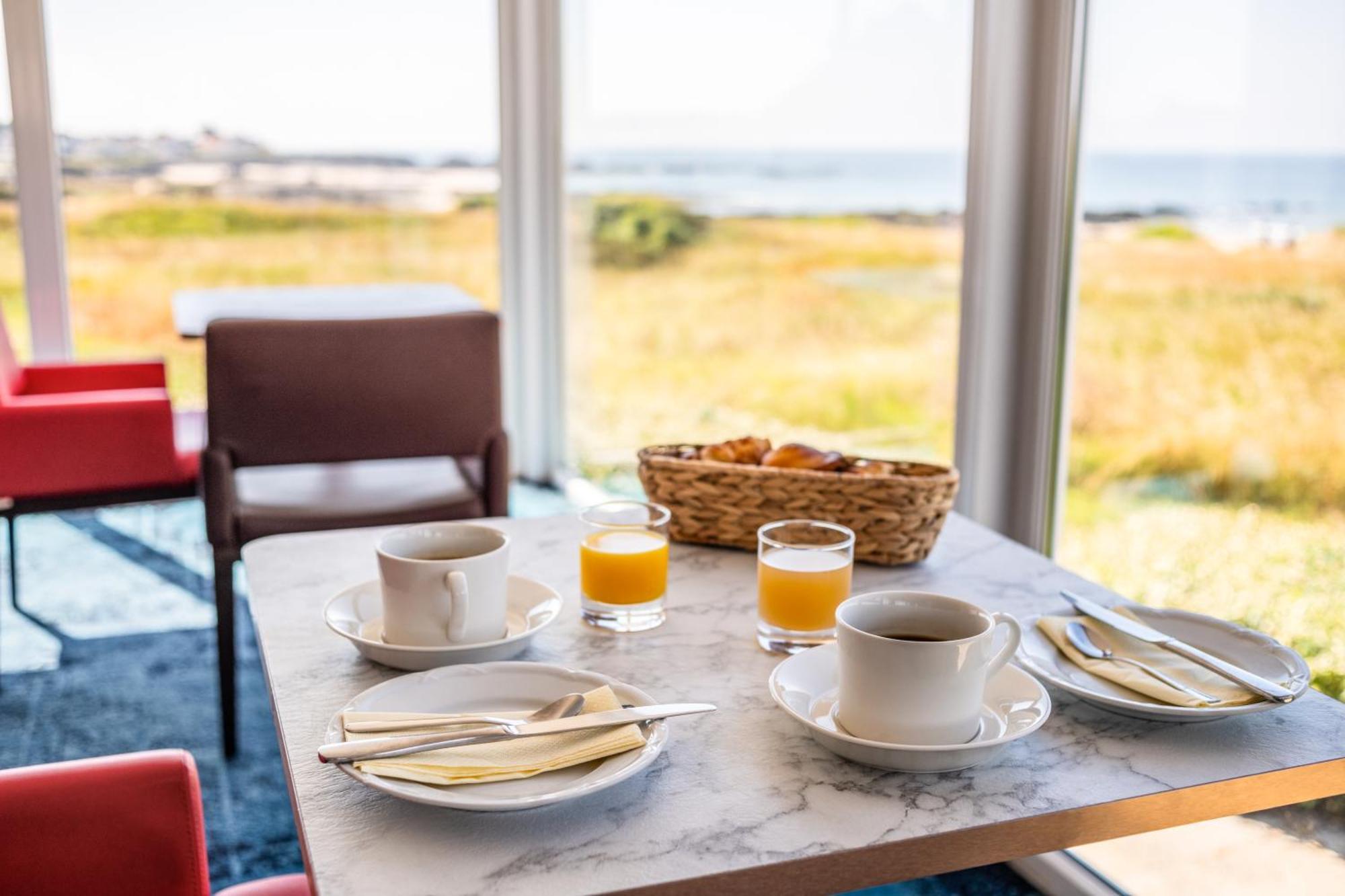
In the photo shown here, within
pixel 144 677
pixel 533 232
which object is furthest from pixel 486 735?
pixel 533 232

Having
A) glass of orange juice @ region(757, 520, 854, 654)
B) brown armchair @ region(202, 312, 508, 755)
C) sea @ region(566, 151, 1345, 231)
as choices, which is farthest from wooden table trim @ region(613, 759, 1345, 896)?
brown armchair @ region(202, 312, 508, 755)

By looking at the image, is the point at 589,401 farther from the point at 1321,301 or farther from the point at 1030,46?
the point at 1321,301

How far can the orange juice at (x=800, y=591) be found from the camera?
1056 millimetres

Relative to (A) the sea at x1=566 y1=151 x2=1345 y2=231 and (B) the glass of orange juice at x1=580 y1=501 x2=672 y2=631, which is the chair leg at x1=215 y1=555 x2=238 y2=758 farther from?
(A) the sea at x1=566 y1=151 x2=1345 y2=231

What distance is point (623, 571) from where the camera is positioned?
1.11 m

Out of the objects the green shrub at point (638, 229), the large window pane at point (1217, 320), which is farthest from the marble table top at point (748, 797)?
the green shrub at point (638, 229)

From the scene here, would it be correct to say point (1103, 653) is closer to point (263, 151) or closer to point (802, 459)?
point (802, 459)

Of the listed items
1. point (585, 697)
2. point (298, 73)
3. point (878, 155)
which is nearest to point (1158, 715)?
point (585, 697)

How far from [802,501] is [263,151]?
3481 mm

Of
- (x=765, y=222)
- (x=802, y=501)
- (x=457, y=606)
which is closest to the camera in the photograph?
(x=457, y=606)

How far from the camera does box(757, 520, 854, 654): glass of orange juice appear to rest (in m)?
1.06

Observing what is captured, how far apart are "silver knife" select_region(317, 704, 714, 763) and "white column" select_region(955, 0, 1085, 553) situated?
1283mm

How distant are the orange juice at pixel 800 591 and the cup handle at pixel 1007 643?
0.20m

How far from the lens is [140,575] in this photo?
3.51m
